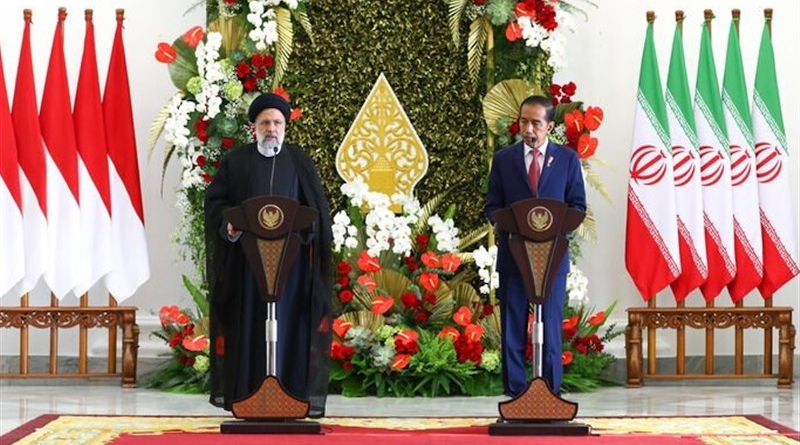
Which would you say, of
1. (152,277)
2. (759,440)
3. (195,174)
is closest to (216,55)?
(195,174)

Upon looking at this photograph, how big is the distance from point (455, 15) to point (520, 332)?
3.17 metres

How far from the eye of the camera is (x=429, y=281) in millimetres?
9812

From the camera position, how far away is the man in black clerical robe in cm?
768

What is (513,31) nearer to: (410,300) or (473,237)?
(473,237)

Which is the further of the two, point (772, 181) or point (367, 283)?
point (772, 181)

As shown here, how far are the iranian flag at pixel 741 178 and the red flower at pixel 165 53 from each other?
362 centimetres

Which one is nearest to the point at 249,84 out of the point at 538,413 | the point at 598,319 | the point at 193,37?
the point at 193,37

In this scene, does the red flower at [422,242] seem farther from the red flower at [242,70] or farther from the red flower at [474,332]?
the red flower at [242,70]

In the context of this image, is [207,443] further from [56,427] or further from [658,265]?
[658,265]

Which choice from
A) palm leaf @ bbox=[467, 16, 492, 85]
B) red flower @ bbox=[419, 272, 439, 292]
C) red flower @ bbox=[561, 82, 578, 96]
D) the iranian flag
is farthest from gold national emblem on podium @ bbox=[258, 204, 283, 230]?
the iranian flag

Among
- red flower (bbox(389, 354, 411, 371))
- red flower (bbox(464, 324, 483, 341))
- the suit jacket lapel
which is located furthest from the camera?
red flower (bbox(464, 324, 483, 341))

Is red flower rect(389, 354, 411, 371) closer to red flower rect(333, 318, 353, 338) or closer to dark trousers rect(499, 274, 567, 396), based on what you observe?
red flower rect(333, 318, 353, 338)

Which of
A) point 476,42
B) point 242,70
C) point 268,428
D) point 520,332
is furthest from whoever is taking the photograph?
point 476,42

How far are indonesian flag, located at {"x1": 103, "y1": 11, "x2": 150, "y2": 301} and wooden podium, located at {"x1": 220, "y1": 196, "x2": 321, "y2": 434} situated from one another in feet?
10.4
